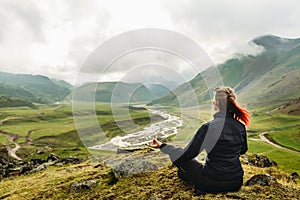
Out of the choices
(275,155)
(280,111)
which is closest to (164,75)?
(275,155)

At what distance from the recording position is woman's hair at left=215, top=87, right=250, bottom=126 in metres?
7.80

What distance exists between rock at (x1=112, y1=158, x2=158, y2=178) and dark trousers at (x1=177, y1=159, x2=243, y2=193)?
4.05 metres

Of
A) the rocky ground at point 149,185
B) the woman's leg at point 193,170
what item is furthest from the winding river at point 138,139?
the woman's leg at point 193,170

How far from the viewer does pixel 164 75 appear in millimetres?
10852

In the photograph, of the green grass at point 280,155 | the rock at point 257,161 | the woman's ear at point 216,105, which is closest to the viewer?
the woman's ear at point 216,105

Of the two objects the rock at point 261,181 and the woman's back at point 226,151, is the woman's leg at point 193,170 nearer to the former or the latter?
the woman's back at point 226,151

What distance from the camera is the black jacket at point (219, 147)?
7465 millimetres

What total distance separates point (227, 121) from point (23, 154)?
10109 cm

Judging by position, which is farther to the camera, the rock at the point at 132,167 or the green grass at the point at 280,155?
the green grass at the point at 280,155

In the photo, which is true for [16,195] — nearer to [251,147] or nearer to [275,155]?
[275,155]

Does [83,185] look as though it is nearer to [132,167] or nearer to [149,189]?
[132,167]

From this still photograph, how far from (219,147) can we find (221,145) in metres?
0.09

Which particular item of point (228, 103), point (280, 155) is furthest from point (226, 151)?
point (280, 155)

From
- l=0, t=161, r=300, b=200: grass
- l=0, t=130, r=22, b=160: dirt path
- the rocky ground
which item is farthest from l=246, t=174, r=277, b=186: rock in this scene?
l=0, t=130, r=22, b=160: dirt path
